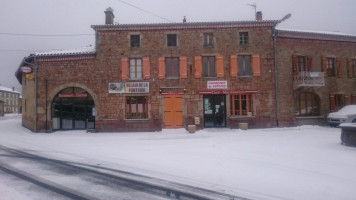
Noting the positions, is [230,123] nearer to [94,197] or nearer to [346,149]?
[346,149]

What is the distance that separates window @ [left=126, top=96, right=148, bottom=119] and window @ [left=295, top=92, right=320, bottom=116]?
440 inches

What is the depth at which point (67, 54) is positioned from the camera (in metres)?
18.1

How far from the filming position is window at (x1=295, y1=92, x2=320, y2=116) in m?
19.1

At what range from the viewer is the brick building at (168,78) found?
18016 mm

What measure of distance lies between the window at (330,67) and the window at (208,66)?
9.32 meters

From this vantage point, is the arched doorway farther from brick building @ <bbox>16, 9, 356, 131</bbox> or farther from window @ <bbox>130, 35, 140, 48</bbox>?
window @ <bbox>130, 35, 140, 48</bbox>

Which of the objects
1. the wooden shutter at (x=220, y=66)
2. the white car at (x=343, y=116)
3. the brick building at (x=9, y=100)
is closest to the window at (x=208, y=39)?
the wooden shutter at (x=220, y=66)

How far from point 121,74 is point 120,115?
288cm

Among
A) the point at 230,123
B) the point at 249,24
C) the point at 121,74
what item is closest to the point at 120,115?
the point at 121,74

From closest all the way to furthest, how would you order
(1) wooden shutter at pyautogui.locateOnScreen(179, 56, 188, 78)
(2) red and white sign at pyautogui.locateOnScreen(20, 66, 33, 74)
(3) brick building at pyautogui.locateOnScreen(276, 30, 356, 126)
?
(2) red and white sign at pyautogui.locateOnScreen(20, 66, 33, 74)
(1) wooden shutter at pyautogui.locateOnScreen(179, 56, 188, 78)
(3) brick building at pyautogui.locateOnScreen(276, 30, 356, 126)

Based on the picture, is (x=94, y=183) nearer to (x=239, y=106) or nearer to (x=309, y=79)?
(x=239, y=106)

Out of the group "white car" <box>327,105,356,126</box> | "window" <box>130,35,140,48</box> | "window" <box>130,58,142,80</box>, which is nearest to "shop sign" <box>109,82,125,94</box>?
"window" <box>130,58,142,80</box>

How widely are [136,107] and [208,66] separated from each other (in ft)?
19.3

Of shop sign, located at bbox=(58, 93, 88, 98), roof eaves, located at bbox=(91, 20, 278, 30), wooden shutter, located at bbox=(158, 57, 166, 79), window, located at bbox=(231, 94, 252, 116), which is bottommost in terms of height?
window, located at bbox=(231, 94, 252, 116)
